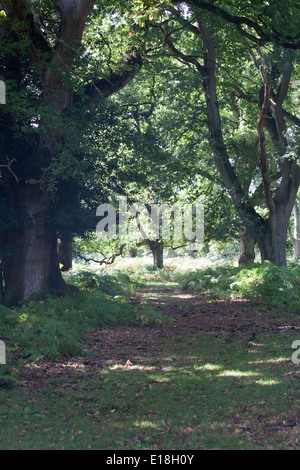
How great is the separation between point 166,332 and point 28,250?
4295mm

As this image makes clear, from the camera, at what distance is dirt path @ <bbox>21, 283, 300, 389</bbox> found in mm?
7613

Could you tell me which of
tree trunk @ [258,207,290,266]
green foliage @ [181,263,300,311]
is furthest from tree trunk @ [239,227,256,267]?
tree trunk @ [258,207,290,266]

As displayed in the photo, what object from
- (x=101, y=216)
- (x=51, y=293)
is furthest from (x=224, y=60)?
(x=51, y=293)

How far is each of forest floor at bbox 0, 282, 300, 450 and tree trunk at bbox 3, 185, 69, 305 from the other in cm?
284

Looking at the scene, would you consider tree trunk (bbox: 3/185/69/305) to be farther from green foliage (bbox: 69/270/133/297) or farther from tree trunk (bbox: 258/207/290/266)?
tree trunk (bbox: 258/207/290/266)

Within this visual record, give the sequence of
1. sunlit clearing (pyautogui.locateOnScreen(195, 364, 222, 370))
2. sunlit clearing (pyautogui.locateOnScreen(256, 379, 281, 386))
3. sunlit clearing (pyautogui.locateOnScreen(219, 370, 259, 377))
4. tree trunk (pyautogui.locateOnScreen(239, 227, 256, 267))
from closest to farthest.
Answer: sunlit clearing (pyautogui.locateOnScreen(256, 379, 281, 386)) < sunlit clearing (pyautogui.locateOnScreen(219, 370, 259, 377)) < sunlit clearing (pyautogui.locateOnScreen(195, 364, 222, 370)) < tree trunk (pyautogui.locateOnScreen(239, 227, 256, 267))

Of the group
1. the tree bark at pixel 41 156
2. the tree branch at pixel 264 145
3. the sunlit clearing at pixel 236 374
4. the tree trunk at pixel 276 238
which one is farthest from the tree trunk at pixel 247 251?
the sunlit clearing at pixel 236 374

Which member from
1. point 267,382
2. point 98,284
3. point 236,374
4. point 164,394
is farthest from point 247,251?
point 164,394

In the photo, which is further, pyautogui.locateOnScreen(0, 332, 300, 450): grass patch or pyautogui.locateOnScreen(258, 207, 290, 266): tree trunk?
pyautogui.locateOnScreen(258, 207, 290, 266): tree trunk

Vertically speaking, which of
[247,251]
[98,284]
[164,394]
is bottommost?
[164,394]

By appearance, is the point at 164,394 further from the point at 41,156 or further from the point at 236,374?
the point at 41,156

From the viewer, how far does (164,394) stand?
6320 mm
